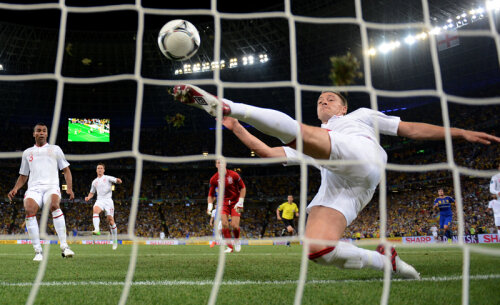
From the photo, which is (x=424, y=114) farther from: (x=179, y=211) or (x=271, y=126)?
(x=271, y=126)

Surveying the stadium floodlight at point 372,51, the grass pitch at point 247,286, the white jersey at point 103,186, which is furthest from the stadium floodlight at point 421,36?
the grass pitch at point 247,286

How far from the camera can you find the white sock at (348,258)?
3.27m

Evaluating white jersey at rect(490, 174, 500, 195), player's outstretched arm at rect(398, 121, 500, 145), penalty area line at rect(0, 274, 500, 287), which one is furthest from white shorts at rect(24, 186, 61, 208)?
white jersey at rect(490, 174, 500, 195)

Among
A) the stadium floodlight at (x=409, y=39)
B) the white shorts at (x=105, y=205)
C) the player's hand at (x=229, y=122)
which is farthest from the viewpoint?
the stadium floodlight at (x=409, y=39)

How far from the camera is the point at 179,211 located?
32312 millimetres

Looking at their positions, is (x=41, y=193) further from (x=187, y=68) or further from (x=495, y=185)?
(x=187, y=68)

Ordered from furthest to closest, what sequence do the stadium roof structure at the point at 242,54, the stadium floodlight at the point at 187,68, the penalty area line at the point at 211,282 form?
the stadium floodlight at the point at 187,68 → the stadium roof structure at the point at 242,54 → the penalty area line at the point at 211,282

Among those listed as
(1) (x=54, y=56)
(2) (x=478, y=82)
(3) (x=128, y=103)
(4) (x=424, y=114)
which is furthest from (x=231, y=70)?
(2) (x=478, y=82)

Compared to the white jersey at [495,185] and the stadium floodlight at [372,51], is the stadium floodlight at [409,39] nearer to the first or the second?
the stadium floodlight at [372,51]

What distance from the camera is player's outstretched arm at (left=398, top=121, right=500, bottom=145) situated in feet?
10.2

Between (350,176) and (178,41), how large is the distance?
6.83ft

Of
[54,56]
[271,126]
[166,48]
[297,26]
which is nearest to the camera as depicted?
[271,126]

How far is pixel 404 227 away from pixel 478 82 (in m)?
9.40

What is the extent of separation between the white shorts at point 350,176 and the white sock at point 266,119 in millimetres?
426
